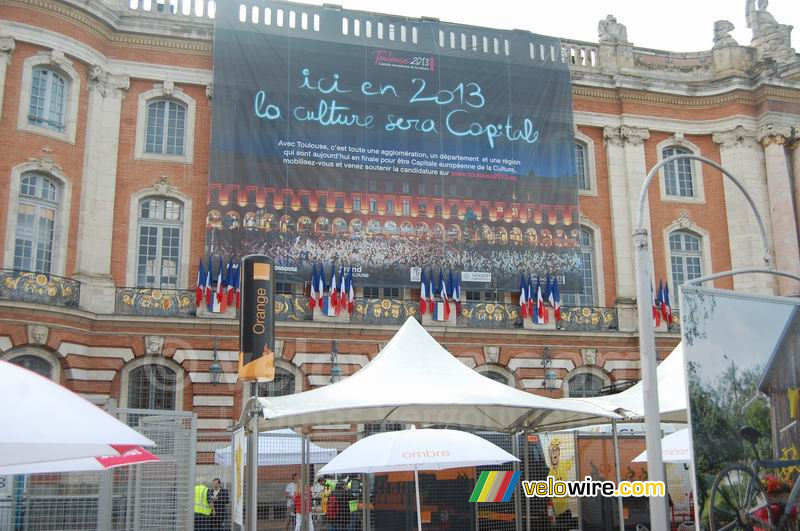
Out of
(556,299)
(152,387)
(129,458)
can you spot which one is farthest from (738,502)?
(556,299)

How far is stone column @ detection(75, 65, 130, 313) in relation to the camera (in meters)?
21.8

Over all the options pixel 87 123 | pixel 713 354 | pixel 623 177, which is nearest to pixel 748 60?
pixel 623 177

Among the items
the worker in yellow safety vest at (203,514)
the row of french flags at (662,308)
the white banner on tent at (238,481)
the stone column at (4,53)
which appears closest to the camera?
the white banner on tent at (238,481)

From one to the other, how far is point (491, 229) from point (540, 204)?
5.89 feet

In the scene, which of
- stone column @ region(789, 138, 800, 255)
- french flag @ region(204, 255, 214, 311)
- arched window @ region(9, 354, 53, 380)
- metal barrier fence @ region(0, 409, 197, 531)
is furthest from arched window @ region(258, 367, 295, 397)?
stone column @ region(789, 138, 800, 255)

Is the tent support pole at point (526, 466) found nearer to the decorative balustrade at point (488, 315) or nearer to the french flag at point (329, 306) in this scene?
the french flag at point (329, 306)

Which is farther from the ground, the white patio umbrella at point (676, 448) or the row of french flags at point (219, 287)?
the row of french flags at point (219, 287)

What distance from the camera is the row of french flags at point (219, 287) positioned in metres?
22.1

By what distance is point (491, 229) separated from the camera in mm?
24703

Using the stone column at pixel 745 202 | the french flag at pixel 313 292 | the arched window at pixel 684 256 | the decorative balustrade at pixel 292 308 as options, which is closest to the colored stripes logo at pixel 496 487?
the french flag at pixel 313 292

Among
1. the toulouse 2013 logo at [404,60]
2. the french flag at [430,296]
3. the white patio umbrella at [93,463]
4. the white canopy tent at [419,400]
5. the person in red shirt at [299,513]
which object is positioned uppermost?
the toulouse 2013 logo at [404,60]

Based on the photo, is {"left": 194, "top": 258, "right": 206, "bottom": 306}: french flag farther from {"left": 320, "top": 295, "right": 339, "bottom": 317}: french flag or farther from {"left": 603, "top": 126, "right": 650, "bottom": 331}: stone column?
{"left": 603, "top": 126, "right": 650, "bottom": 331}: stone column

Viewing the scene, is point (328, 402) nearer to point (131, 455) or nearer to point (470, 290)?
point (131, 455)

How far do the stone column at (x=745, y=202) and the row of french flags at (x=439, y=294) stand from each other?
29.5 ft
